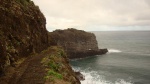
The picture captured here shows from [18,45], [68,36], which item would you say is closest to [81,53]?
[68,36]

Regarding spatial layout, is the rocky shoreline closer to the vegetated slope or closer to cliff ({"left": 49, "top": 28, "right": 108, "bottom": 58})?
cliff ({"left": 49, "top": 28, "right": 108, "bottom": 58})

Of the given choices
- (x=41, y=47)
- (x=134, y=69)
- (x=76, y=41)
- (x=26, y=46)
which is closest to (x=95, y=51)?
(x=76, y=41)

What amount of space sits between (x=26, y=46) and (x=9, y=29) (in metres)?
3.73

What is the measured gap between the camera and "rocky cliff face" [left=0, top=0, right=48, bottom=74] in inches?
755

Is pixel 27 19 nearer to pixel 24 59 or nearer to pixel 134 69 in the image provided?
pixel 24 59

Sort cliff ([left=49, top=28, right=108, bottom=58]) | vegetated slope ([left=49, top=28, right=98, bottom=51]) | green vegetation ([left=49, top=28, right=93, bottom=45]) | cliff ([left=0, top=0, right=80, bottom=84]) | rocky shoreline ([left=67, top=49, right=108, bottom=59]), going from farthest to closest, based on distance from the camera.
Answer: green vegetation ([left=49, top=28, right=93, bottom=45]) → vegetated slope ([left=49, top=28, right=98, bottom=51]) → cliff ([left=49, top=28, right=108, bottom=58]) → rocky shoreline ([left=67, top=49, right=108, bottom=59]) → cliff ([left=0, top=0, right=80, bottom=84])

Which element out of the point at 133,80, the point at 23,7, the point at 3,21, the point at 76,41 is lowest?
the point at 133,80

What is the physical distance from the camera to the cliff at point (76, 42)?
9062cm

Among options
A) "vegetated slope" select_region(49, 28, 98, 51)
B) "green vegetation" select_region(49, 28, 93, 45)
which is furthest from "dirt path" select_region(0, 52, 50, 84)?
"green vegetation" select_region(49, 28, 93, 45)

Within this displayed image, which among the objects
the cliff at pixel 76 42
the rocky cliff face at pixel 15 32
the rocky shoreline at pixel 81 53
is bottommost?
the rocky shoreline at pixel 81 53

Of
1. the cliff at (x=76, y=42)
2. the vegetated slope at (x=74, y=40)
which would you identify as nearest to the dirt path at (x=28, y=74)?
the cliff at (x=76, y=42)

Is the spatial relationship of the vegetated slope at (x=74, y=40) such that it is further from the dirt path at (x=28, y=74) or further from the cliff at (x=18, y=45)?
the dirt path at (x=28, y=74)

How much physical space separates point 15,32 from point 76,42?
7222cm

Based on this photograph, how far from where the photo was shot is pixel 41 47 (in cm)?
3231
